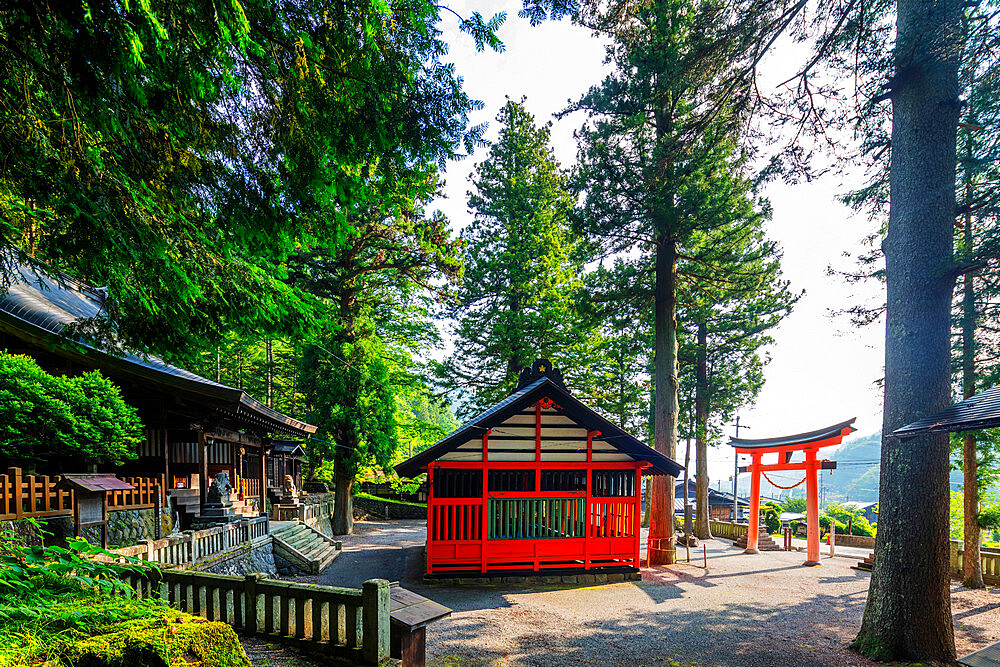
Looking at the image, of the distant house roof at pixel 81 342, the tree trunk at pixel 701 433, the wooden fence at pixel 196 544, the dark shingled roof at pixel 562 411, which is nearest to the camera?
the wooden fence at pixel 196 544

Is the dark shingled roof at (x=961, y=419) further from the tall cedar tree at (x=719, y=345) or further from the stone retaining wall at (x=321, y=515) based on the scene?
the stone retaining wall at (x=321, y=515)

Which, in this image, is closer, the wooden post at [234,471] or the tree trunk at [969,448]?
the tree trunk at [969,448]

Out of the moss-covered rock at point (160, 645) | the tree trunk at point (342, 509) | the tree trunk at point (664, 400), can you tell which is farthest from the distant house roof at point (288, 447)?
the moss-covered rock at point (160, 645)

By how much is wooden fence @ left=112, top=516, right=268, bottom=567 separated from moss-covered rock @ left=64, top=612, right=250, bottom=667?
15.2 ft

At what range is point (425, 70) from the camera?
4.48 m

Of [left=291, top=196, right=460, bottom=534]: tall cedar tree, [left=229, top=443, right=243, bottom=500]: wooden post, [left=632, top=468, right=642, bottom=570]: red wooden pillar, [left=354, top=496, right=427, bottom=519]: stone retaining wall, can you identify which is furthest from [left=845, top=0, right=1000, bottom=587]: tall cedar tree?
[left=354, top=496, right=427, bottom=519]: stone retaining wall

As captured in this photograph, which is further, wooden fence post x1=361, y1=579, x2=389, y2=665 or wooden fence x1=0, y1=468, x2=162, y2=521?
wooden fence x1=0, y1=468, x2=162, y2=521

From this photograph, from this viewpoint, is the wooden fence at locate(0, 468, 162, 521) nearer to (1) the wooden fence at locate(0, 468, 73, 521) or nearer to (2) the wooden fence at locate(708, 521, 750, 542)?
(1) the wooden fence at locate(0, 468, 73, 521)

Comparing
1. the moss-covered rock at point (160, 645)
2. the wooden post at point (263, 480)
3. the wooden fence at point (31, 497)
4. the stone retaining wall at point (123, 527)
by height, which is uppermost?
the moss-covered rock at point (160, 645)

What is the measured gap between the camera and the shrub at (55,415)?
6.77 m

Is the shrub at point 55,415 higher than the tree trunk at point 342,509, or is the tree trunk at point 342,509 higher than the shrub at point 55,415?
the shrub at point 55,415

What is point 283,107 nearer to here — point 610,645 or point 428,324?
point 610,645

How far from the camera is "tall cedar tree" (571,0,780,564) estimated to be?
13188 mm

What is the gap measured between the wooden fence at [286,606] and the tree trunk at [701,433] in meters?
→ 18.5
